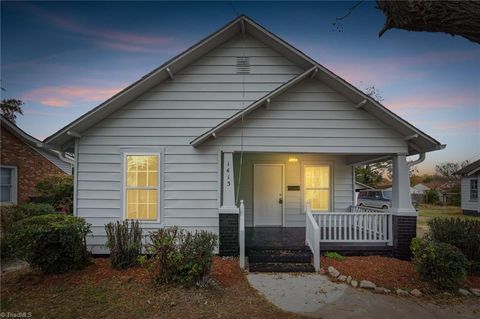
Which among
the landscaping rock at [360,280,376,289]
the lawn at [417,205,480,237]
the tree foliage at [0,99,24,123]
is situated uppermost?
the tree foliage at [0,99,24,123]

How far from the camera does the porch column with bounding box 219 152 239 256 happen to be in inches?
296

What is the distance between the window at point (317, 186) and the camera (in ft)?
34.6

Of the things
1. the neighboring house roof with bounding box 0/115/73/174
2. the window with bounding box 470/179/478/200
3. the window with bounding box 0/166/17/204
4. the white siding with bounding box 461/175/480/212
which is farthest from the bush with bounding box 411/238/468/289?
the window with bounding box 470/179/478/200

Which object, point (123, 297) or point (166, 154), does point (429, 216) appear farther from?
point (123, 297)

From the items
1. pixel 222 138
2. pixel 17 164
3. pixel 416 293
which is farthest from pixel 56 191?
pixel 416 293

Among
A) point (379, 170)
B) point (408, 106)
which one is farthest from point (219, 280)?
→ point (379, 170)

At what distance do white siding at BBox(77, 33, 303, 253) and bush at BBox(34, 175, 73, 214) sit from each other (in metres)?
6.75

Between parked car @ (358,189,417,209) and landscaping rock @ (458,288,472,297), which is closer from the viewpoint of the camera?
landscaping rock @ (458,288,472,297)

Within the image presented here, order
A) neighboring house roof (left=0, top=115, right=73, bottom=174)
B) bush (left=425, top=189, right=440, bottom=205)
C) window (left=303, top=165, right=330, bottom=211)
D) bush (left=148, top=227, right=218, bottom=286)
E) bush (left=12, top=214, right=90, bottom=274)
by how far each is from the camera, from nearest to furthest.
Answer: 1. bush (left=148, top=227, right=218, bottom=286)
2. bush (left=12, top=214, right=90, bottom=274)
3. window (left=303, top=165, right=330, bottom=211)
4. neighboring house roof (left=0, top=115, right=73, bottom=174)
5. bush (left=425, top=189, right=440, bottom=205)

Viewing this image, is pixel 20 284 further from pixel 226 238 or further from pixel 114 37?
pixel 114 37

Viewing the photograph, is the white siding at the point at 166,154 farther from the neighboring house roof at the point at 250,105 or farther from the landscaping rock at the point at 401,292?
the landscaping rock at the point at 401,292

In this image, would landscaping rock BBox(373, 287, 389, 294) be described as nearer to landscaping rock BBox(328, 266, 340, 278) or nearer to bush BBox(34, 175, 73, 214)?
landscaping rock BBox(328, 266, 340, 278)

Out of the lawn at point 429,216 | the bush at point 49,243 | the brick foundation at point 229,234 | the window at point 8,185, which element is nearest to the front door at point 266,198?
the brick foundation at point 229,234

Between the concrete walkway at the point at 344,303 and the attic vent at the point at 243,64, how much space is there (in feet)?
19.0
